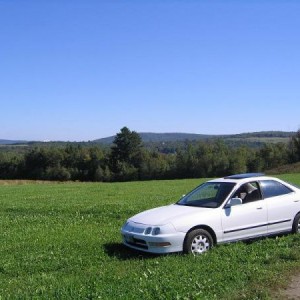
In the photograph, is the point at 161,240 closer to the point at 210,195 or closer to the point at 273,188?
the point at 210,195

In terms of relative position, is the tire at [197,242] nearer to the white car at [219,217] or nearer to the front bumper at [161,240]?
the white car at [219,217]

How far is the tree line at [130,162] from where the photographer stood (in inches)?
3280

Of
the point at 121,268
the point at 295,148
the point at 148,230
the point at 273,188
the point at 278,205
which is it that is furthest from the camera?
the point at 295,148

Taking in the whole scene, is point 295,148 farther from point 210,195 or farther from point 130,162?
point 210,195

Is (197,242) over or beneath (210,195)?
beneath

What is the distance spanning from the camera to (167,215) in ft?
29.2

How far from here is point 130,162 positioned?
3472 inches

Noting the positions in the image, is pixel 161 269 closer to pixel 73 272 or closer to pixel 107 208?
pixel 73 272

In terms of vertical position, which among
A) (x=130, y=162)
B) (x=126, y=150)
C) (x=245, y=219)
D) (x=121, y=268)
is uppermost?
(x=126, y=150)

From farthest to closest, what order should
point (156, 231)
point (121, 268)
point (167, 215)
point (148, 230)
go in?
point (167, 215)
point (148, 230)
point (156, 231)
point (121, 268)

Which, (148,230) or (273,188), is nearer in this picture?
(148,230)

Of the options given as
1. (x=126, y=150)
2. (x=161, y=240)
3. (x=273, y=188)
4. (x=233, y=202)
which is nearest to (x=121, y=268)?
(x=161, y=240)

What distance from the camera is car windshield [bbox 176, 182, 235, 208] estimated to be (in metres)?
9.39

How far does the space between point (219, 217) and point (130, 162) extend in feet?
261
